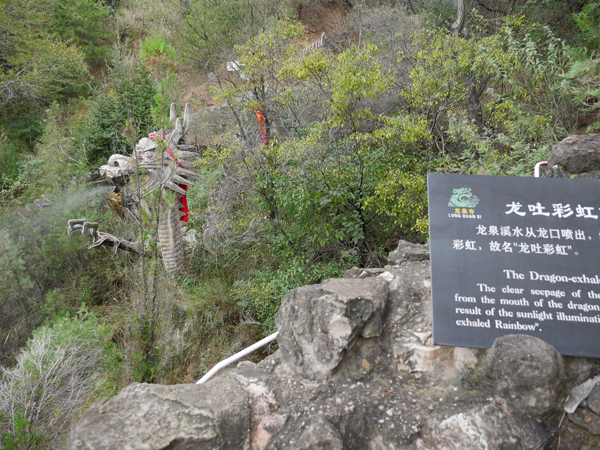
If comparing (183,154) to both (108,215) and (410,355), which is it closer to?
(108,215)

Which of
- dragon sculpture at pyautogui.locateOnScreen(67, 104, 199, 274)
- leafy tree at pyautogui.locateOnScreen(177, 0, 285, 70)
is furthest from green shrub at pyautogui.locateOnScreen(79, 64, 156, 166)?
dragon sculpture at pyautogui.locateOnScreen(67, 104, 199, 274)

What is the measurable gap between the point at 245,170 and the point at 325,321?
3.30m

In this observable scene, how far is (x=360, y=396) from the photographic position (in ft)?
6.07

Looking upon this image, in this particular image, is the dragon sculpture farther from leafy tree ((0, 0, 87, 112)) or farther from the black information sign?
leafy tree ((0, 0, 87, 112))

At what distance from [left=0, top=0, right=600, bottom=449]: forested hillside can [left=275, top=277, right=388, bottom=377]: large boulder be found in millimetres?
1092

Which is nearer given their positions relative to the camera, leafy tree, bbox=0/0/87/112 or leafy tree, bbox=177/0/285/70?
leafy tree, bbox=0/0/87/112

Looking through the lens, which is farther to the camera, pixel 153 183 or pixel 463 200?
pixel 153 183

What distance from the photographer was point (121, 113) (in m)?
8.24

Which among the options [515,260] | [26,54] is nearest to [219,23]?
[26,54]

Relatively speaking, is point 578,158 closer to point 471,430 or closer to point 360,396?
point 471,430

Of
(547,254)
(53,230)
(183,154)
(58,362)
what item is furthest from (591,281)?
(53,230)

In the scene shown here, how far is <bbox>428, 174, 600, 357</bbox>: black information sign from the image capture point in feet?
5.58

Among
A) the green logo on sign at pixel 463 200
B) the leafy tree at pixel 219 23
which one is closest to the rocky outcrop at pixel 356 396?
the green logo on sign at pixel 463 200

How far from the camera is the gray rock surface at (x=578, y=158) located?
2.70 meters
